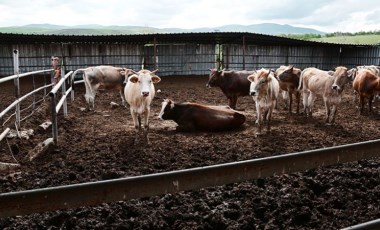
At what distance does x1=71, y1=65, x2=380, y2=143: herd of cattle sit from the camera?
26.1 ft

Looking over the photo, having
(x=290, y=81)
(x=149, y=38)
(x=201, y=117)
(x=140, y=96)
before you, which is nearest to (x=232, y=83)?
(x=290, y=81)

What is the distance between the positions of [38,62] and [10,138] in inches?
560

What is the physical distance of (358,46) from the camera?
84.4ft

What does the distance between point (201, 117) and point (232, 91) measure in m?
3.49

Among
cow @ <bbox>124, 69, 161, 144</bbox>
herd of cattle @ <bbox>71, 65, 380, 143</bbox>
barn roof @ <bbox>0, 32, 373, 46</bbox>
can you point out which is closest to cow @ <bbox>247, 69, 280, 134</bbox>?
herd of cattle @ <bbox>71, 65, 380, 143</bbox>

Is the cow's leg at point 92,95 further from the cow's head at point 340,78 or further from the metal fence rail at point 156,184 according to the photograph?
the metal fence rail at point 156,184

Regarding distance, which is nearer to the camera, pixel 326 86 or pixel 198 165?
pixel 198 165

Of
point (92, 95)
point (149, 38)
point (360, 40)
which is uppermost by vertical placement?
point (360, 40)

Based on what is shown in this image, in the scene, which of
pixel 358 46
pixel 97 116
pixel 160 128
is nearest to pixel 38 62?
pixel 97 116

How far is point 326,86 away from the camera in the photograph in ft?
31.5

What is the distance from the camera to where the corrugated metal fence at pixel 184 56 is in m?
19.7

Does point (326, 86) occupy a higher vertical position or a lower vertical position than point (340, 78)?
lower

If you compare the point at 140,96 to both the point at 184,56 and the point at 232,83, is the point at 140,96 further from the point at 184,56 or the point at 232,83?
the point at 184,56

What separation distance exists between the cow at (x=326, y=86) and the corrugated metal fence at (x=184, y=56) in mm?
9583
